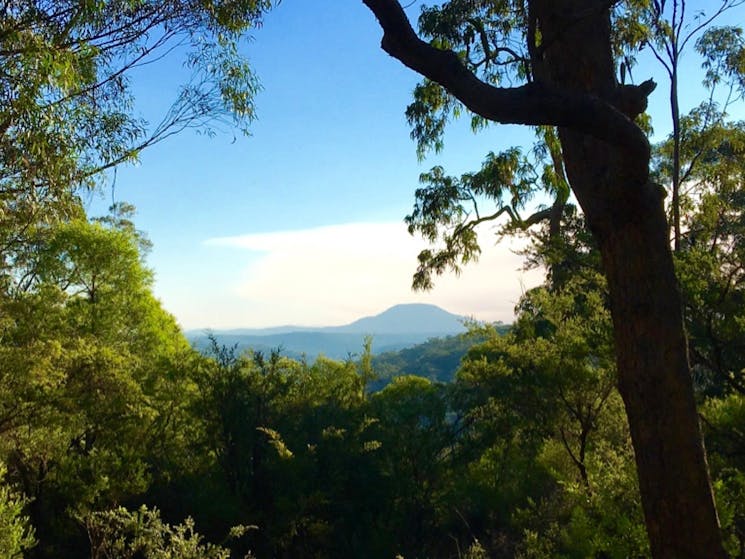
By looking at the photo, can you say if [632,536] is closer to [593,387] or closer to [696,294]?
[696,294]

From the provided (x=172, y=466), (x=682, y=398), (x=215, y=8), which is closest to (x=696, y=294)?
(x=682, y=398)

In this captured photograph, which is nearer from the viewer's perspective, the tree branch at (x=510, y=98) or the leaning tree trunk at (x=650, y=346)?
the tree branch at (x=510, y=98)

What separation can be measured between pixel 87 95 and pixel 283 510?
8049mm

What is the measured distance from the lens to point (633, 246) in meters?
2.68

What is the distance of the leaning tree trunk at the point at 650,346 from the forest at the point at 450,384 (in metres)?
0.01

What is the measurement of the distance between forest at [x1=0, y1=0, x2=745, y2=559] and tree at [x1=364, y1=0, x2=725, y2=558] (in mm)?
11

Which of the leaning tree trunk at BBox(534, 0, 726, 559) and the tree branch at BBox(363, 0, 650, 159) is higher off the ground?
the tree branch at BBox(363, 0, 650, 159)

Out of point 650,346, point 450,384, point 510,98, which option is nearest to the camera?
point 510,98

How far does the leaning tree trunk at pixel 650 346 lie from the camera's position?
2.52m

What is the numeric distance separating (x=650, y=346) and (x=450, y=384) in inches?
448

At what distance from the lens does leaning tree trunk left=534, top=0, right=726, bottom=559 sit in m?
2.52

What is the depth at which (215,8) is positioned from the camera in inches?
260

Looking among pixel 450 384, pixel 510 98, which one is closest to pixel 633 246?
pixel 510 98

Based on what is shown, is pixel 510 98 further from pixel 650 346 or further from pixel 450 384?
pixel 450 384
